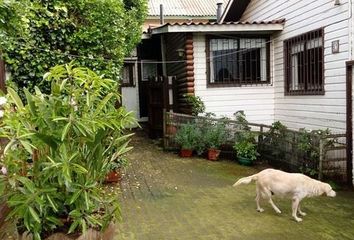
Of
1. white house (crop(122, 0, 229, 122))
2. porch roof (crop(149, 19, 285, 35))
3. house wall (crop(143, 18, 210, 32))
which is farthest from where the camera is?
house wall (crop(143, 18, 210, 32))

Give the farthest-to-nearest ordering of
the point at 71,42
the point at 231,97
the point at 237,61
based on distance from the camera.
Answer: the point at 237,61 < the point at 231,97 < the point at 71,42

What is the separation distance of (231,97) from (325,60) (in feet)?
→ 9.90

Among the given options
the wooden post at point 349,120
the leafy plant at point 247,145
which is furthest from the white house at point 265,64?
the leafy plant at point 247,145

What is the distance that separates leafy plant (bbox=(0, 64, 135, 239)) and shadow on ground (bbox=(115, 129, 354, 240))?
2.01 metres

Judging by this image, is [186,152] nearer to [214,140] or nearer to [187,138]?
[187,138]

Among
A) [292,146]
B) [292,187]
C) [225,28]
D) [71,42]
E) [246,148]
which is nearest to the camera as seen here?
[292,187]

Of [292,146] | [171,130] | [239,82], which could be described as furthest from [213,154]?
[239,82]

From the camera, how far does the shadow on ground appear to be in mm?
5066

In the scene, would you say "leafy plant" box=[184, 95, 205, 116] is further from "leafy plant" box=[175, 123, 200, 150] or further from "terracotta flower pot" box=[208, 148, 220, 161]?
"terracotta flower pot" box=[208, 148, 220, 161]

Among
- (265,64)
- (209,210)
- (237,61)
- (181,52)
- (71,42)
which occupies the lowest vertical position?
(209,210)

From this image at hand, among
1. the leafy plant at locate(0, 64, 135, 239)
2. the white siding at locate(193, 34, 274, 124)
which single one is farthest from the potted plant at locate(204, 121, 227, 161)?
the leafy plant at locate(0, 64, 135, 239)

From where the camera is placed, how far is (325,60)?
859cm

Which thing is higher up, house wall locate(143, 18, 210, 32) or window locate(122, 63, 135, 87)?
house wall locate(143, 18, 210, 32)

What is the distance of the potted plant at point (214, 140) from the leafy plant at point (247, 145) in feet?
1.31
